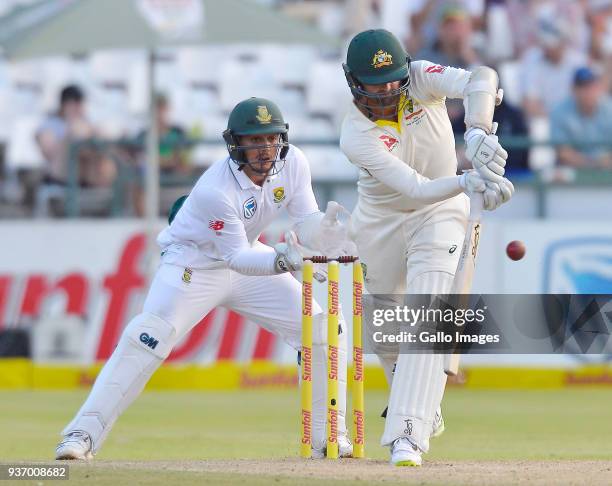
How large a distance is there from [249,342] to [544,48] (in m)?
4.31

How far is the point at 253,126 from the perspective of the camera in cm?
686

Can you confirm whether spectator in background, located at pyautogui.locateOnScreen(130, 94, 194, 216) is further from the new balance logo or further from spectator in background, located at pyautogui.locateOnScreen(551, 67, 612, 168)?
the new balance logo

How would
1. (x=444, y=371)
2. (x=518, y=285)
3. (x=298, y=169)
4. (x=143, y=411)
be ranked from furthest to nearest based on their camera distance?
(x=518, y=285), (x=143, y=411), (x=298, y=169), (x=444, y=371)

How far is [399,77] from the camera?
6566 mm

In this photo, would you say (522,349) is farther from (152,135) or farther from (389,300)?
(152,135)

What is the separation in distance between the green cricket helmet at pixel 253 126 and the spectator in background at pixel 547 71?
302 inches

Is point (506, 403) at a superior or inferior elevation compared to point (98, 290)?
inferior

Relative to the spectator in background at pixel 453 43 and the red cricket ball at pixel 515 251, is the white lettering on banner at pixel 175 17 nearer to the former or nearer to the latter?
the spectator in background at pixel 453 43

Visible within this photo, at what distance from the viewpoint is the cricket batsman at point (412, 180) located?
6.40 m

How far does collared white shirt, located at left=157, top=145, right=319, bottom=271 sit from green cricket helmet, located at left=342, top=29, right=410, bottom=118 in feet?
2.03

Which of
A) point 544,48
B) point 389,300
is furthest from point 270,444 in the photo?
point 544,48

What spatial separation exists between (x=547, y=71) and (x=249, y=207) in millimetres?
7949

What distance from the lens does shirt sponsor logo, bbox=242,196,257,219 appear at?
6.98 m

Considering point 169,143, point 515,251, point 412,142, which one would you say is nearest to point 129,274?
point 169,143
